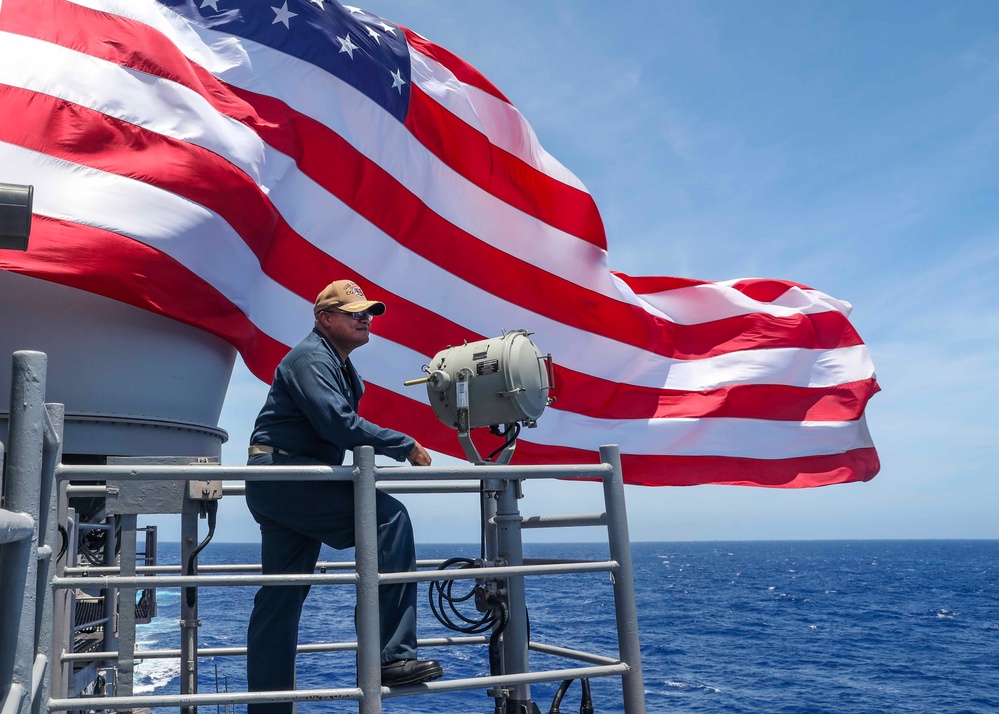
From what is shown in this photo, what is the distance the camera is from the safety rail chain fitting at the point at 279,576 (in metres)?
1.98

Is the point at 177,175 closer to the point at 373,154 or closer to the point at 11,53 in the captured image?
the point at 11,53

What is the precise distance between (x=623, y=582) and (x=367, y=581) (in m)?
1.13

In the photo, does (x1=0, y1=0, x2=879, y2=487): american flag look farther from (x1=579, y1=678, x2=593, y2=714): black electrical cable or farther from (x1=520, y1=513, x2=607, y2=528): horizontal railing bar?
(x1=579, y1=678, x2=593, y2=714): black electrical cable

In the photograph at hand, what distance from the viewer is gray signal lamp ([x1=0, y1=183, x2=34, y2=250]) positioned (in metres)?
1.93

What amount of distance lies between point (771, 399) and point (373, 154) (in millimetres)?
4667

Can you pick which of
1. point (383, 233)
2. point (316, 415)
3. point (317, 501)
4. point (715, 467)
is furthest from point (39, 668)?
point (715, 467)

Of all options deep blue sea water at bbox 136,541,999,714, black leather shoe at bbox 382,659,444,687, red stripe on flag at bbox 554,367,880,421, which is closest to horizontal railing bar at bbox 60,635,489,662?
black leather shoe at bbox 382,659,444,687

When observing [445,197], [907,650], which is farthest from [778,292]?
[907,650]

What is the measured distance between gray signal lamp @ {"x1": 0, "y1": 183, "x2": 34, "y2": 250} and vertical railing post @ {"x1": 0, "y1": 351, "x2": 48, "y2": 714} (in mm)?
286

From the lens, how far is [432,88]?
911cm

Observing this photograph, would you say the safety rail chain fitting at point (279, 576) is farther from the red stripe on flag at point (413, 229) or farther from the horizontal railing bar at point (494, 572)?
the red stripe on flag at point (413, 229)

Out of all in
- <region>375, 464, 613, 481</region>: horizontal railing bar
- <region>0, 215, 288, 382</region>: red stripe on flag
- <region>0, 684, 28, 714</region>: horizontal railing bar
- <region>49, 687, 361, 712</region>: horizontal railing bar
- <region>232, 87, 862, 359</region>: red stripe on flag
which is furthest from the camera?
<region>232, 87, 862, 359</region>: red stripe on flag

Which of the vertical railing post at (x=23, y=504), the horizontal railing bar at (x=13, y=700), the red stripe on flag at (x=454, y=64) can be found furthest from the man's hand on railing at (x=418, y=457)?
the red stripe on flag at (x=454, y=64)

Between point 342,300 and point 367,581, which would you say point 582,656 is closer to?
point 367,581
